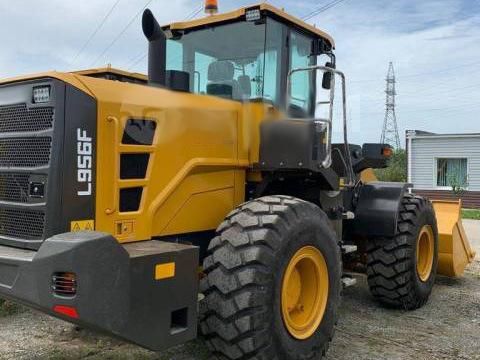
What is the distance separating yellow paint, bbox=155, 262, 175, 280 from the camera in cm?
339

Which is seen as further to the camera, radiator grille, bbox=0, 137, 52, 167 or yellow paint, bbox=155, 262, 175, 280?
radiator grille, bbox=0, 137, 52, 167

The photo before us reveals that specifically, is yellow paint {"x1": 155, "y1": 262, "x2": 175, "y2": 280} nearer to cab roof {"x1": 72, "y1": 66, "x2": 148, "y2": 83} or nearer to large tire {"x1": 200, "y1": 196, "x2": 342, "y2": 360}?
large tire {"x1": 200, "y1": 196, "x2": 342, "y2": 360}

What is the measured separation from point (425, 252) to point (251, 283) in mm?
3916

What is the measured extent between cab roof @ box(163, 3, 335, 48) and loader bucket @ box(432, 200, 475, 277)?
352 centimetres

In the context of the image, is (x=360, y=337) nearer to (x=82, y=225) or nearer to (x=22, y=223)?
(x=82, y=225)

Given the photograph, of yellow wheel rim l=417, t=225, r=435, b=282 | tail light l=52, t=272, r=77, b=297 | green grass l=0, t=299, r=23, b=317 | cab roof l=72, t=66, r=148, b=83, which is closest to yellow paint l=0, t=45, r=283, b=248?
tail light l=52, t=272, r=77, b=297

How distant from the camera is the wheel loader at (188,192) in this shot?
329cm

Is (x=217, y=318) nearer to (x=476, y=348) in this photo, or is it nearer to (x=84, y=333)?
(x=84, y=333)

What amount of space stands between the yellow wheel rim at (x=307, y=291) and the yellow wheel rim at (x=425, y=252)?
269 centimetres

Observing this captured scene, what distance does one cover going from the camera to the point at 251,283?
3.75 m

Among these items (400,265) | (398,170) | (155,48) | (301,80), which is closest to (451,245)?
(400,265)

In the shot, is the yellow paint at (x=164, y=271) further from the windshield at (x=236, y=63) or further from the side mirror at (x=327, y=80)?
the side mirror at (x=327, y=80)

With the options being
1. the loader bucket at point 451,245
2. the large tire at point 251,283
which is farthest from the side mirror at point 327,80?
the loader bucket at point 451,245

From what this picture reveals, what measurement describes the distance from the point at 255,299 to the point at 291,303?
2.35 feet
